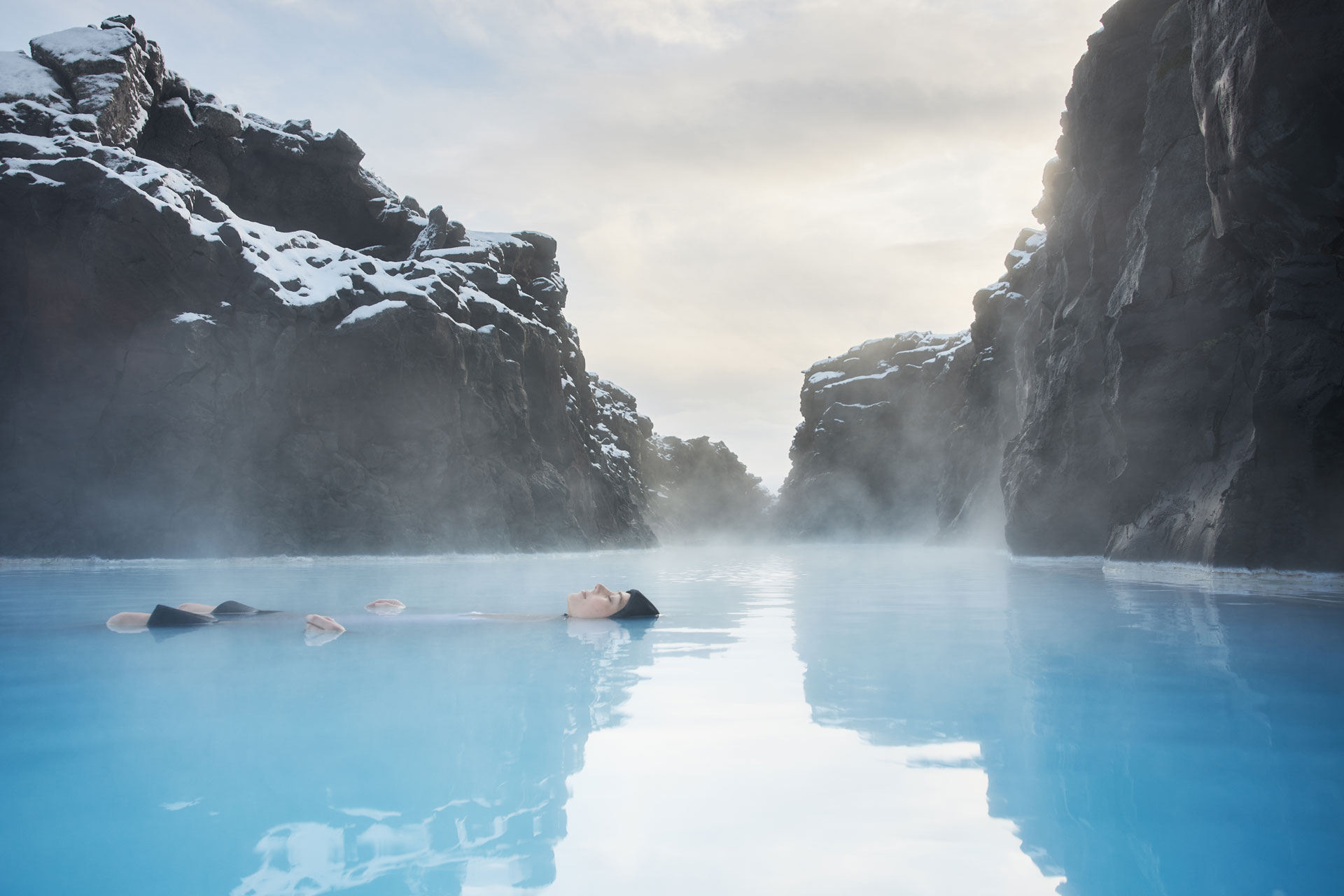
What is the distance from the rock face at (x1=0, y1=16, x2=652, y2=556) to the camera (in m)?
28.4

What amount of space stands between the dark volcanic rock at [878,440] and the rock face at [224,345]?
1973 inches

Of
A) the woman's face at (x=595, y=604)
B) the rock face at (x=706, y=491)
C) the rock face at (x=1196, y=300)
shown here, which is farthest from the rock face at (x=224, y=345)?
the rock face at (x=706, y=491)

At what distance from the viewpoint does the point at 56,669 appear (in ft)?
19.2

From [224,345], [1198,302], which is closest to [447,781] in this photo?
[1198,302]

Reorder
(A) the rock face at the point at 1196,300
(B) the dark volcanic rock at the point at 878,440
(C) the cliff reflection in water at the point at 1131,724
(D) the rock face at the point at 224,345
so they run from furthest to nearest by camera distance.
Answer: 1. (B) the dark volcanic rock at the point at 878,440
2. (D) the rock face at the point at 224,345
3. (A) the rock face at the point at 1196,300
4. (C) the cliff reflection in water at the point at 1131,724

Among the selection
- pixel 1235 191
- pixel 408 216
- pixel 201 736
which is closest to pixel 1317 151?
pixel 1235 191

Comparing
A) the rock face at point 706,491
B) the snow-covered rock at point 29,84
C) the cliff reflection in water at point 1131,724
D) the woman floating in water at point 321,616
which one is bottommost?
the woman floating in water at point 321,616

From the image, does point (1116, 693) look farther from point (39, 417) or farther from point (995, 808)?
point (39, 417)

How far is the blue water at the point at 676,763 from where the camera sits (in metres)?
2.38

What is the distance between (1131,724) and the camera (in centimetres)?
404

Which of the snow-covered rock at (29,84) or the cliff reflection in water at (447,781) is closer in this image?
the cliff reflection in water at (447,781)

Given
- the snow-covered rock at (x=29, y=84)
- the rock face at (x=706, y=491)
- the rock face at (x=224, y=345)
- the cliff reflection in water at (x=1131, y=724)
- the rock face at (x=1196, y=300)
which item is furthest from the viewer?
the rock face at (x=706, y=491)

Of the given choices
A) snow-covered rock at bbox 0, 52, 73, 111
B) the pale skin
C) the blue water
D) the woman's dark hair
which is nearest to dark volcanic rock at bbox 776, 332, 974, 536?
snow-covered rock at bbox 0, 52, 73, 111

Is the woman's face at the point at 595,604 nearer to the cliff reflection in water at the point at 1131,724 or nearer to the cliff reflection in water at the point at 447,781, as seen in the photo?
the cliff reflection in water at the point at 1131,724
